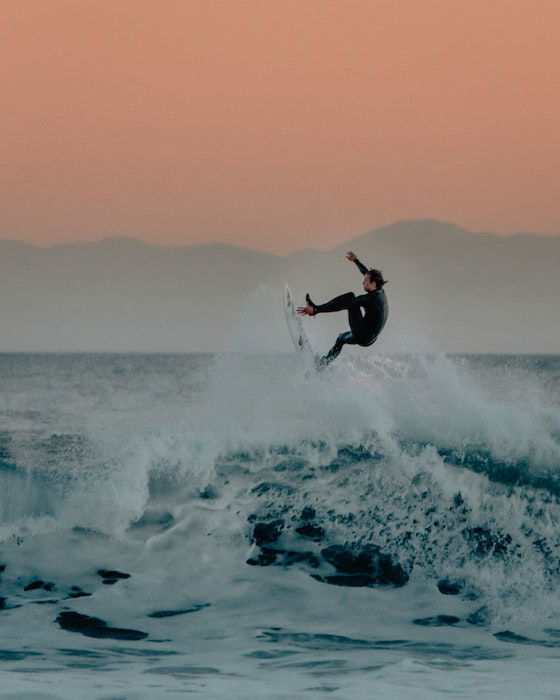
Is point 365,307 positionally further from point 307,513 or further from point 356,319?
point 307,513

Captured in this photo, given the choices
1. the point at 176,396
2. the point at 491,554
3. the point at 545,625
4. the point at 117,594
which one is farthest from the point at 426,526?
the point at 176,396

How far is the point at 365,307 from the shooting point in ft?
43.9

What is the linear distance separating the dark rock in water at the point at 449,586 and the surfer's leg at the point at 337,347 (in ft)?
11.2

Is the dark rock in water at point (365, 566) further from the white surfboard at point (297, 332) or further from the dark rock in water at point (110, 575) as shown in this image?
the white surfboard at point (297, 332)

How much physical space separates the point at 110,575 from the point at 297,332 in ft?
16.2

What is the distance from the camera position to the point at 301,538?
45.4 ft

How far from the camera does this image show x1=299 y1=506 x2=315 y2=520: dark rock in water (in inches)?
568

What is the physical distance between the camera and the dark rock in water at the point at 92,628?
1068 centimetres

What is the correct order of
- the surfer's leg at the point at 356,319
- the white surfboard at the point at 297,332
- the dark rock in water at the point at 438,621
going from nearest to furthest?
1. the dark rock in water at the point at 438,621
2. the surfer's leg at the point at 356,319
3. the white surfboard at the point at 297,332

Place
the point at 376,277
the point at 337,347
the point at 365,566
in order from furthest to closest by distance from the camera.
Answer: the point at 337,347, the point at 376,277, the point at 365,566

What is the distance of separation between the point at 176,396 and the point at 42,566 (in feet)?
103

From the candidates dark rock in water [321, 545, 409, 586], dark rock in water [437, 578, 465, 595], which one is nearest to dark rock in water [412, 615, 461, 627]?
dark rock in water [437, 578, 465, 595]

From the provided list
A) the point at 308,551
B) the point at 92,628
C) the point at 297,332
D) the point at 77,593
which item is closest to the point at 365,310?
the point at 297,332

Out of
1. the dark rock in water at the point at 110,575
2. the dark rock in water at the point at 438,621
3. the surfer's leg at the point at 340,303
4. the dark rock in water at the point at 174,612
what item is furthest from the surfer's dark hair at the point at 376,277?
the dark rock in water at the point at 110,575
